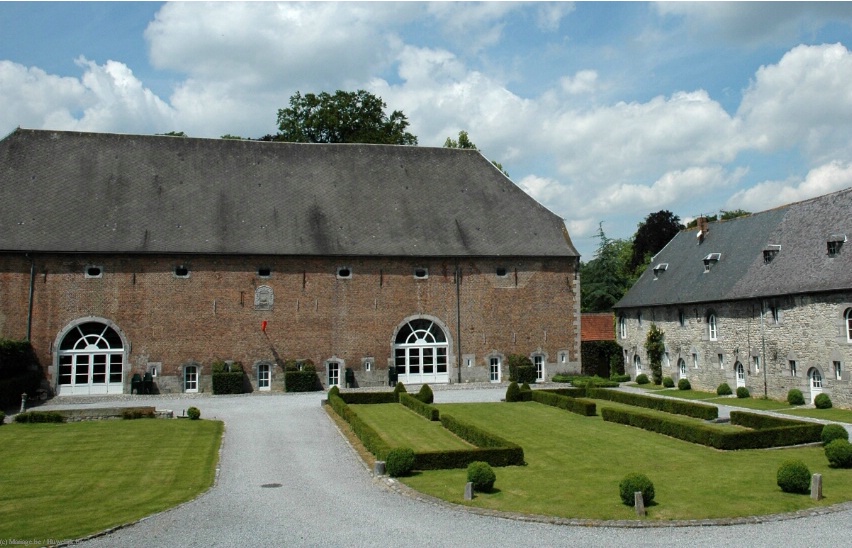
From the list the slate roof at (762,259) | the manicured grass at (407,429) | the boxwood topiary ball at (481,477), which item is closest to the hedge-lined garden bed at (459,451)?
the manicured grass at (407,429)

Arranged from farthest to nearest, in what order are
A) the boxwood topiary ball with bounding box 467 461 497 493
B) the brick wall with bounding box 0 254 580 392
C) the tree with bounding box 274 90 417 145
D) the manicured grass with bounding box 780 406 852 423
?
the tree with bounding box 274 90 417 145 < the brick wall with bounding box 0 254 580 392 < the manicured grass with bounding box 780 406 852 423 < the boxwood topiary ball with bounding box 467 461 497 493

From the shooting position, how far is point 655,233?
6475 cm

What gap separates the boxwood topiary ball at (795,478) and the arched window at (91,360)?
2834 cm

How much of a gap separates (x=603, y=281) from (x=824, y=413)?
36458 mm

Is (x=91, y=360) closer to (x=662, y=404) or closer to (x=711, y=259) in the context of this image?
(x=662, y=404)

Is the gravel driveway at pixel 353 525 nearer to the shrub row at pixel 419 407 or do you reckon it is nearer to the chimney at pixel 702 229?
the shrub row at pixel 419 407

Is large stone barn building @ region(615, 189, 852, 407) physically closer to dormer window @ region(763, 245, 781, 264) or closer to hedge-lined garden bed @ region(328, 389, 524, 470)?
dormer window @ region(763, 245, 781, 264)

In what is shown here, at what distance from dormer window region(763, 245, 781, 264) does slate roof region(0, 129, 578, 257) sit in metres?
9.99

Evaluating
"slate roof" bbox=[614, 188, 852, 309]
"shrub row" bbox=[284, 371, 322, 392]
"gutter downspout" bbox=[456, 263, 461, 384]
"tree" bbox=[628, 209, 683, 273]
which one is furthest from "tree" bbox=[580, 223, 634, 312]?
"shrub row" bbox=[284, 371, 322, 392]

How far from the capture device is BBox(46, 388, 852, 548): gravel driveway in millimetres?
12117

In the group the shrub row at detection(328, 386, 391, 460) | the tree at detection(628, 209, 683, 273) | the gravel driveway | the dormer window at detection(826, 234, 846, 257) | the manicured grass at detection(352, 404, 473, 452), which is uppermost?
the tree at detection(628, 209, 683, 273)

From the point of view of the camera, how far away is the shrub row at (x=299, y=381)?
116 ft

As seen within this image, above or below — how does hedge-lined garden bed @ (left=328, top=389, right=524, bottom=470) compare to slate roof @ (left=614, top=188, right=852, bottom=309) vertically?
below

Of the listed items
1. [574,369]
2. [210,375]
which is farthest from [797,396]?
[210,375]
